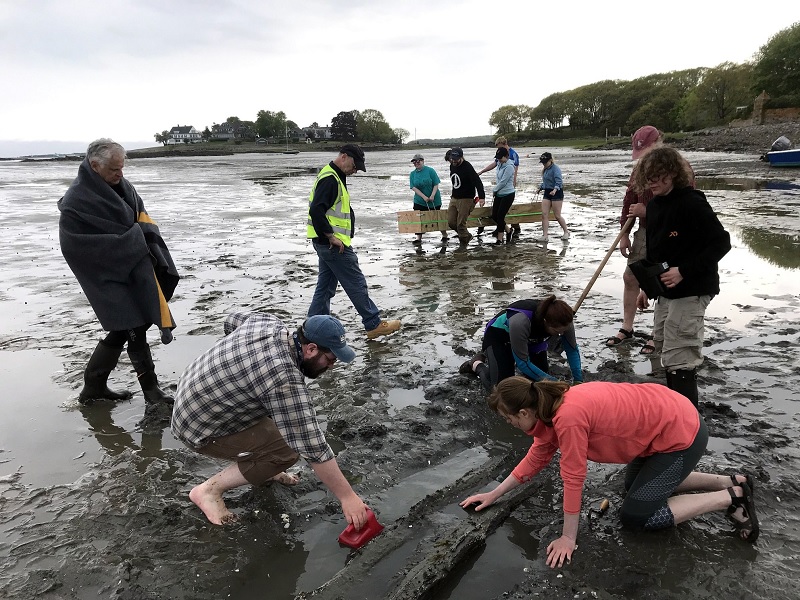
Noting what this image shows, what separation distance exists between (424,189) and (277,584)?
33.0 ft

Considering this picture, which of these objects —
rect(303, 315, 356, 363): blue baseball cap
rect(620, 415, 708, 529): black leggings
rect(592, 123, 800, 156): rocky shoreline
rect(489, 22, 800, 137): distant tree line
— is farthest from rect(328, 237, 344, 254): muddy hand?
rect(489, 22, 800, 137): distant tree line

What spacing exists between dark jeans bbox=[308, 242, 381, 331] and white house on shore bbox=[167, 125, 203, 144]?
156 m

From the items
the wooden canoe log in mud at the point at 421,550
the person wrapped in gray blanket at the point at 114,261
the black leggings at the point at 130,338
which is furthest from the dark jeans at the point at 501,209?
the wooden canoe log in mud at the point at 421,550

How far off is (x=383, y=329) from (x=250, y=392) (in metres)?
3.20

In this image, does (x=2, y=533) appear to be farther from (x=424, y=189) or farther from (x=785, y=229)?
(x=785, y=229)

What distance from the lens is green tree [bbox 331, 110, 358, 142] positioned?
127 m

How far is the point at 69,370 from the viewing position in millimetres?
5363

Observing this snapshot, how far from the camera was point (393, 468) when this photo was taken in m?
3.75

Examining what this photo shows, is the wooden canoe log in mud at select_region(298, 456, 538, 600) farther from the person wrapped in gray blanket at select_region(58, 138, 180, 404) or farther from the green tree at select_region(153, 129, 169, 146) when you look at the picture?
the green tree at select_region(153, 129, 169, 146)

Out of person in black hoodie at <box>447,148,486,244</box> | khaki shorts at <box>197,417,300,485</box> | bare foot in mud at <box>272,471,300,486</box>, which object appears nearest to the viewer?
khaki shorts at <box>197,417,300,485</box>

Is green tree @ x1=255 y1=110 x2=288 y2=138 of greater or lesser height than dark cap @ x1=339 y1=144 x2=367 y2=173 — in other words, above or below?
above

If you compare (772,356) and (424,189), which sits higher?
(424,189)

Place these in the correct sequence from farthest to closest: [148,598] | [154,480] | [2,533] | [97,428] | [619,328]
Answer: [619,328] < [97,428] < [154,480] < [2,533] < [148,598]

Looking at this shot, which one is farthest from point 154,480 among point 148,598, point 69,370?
point 69,370
